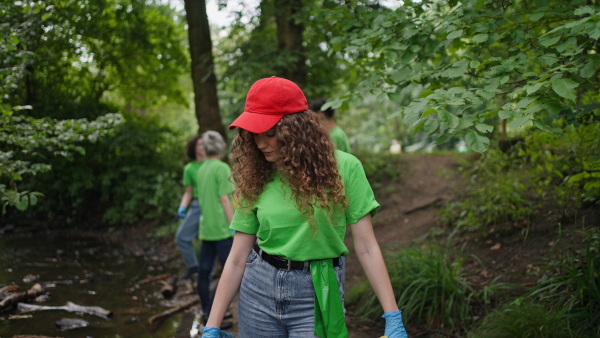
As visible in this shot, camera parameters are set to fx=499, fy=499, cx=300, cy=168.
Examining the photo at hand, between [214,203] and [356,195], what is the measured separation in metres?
3.10

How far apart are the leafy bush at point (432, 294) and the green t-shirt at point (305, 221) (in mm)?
2515

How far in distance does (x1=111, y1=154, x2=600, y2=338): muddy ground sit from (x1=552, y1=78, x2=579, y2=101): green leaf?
2064mm

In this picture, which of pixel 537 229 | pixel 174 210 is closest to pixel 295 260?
pixel 537 229

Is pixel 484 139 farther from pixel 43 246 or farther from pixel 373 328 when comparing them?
pixel 43 246

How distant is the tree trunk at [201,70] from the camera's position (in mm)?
9914

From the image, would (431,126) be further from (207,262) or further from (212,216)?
(207,262)

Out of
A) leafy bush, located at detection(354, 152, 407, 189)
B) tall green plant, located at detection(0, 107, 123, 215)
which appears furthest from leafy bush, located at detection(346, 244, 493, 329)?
leafy bush, located at detection(354, 152, 407, 189)

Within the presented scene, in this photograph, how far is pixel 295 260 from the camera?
221cm

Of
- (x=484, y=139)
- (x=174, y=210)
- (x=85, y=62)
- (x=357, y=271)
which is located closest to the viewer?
(x=484, y=139)

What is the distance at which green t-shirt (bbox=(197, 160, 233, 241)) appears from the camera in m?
5.05

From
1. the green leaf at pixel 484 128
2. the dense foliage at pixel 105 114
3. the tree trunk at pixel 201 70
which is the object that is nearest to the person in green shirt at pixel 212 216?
the green leaf at pixel 484 128

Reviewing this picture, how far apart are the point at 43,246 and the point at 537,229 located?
28.3 ft

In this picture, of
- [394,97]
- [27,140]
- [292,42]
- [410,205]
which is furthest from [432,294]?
[292,42]

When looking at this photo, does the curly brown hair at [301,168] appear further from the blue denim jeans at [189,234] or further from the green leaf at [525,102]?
the blue denim jeans at [189,234]
